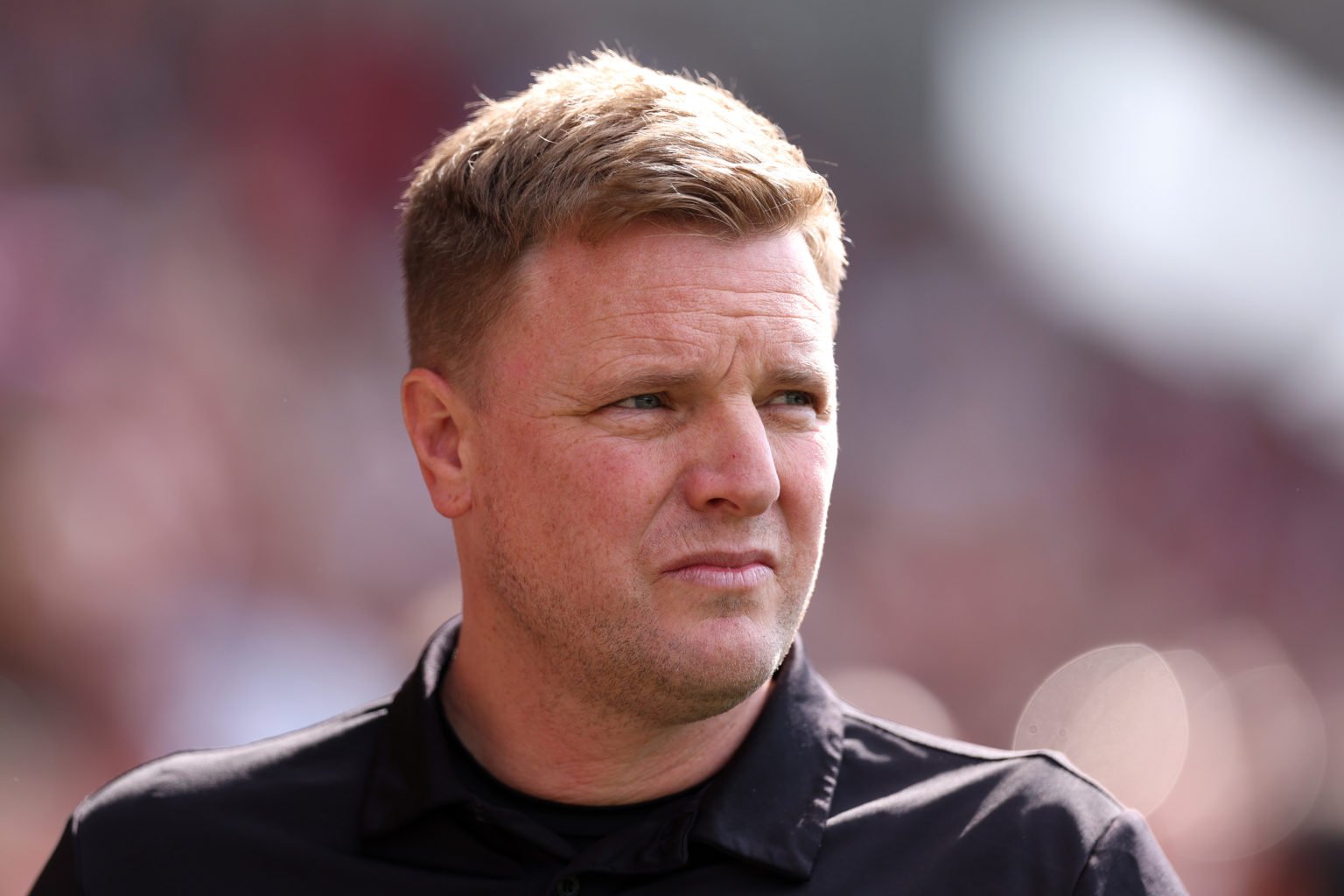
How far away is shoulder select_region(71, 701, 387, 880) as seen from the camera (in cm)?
203

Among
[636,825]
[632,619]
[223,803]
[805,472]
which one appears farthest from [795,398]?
[223,803]

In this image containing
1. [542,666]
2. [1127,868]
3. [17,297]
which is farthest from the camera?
[17,297]

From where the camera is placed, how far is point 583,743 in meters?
1.95

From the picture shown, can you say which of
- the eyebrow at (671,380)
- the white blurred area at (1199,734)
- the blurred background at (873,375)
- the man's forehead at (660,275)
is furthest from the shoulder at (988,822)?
the white blurred area at (1199,734)

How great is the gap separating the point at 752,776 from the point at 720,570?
0.33 metres

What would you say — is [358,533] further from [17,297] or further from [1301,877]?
[1301,877]

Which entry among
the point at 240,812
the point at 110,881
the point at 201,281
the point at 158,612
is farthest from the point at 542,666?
the point at 201,281

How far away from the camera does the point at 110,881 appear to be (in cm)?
201

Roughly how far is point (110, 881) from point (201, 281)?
2.09m

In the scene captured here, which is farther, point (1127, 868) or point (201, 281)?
point (201, 281)

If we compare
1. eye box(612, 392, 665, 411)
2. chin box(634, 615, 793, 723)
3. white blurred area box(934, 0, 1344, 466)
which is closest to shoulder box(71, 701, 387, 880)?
chin box(634, 615, 793, 723)

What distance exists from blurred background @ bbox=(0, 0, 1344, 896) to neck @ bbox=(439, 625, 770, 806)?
1.79 metres

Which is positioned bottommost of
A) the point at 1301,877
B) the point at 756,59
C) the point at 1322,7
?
the point at 1301,877

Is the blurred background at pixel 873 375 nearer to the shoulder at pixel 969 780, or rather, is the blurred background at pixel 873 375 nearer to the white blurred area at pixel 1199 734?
the white blurred area at pixel 1199 734
